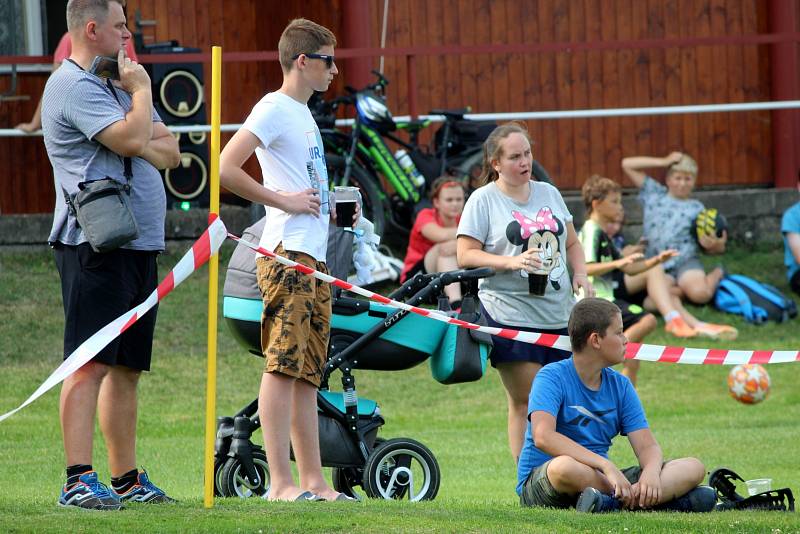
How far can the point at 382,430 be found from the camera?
32.6 ft

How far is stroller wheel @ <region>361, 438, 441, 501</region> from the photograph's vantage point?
23.3 ft

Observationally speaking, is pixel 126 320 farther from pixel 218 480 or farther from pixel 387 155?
pixel 387 155

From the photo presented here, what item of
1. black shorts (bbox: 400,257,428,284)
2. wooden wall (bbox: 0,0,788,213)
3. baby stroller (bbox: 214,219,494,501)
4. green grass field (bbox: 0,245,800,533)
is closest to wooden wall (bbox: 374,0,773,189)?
wooden wall (bbox: 0,0,788,213)

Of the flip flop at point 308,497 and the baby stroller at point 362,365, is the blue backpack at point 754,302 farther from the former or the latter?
the flip flop at point 308,497

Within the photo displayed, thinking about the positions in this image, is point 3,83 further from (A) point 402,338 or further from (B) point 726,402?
(A) point 402,338

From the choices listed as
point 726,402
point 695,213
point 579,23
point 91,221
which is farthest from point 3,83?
point 91,221

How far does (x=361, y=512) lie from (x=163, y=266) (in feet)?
26.5

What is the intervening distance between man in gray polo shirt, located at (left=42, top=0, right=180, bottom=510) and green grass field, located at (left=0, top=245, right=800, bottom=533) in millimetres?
310

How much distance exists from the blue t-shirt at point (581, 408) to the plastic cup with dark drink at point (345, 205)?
1.11m

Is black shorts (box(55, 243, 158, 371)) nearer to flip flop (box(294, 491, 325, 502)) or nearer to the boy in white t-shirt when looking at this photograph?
the boy in white t-shirt

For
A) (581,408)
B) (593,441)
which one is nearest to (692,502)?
(593,441)

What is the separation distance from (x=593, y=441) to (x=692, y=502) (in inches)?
19.1

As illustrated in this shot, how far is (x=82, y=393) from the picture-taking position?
5.73 meters

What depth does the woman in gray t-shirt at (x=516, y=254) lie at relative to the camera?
719cm
